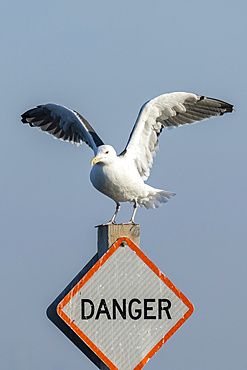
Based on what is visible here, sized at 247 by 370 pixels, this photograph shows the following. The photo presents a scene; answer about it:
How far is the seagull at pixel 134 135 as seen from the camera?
7.94 meters

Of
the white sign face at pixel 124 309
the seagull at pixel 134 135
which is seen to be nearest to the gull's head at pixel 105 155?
the seagull at pixel 134 135

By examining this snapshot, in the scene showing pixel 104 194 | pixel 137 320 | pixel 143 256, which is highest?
pixel 104 194

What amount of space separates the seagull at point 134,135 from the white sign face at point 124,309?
311 centimetres

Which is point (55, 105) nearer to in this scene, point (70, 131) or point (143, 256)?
point (70, 131)

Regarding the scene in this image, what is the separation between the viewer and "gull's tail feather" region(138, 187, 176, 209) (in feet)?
29.0

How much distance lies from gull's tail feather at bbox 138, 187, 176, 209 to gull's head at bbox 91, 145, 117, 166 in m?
1.02

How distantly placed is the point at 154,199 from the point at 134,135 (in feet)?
2.75

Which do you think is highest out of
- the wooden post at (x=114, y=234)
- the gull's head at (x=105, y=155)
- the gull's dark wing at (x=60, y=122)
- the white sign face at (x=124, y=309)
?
the gull's dark wing at (x=60, y=122)

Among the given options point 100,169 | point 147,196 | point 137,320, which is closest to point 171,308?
point 137,320

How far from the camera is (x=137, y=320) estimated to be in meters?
4.55

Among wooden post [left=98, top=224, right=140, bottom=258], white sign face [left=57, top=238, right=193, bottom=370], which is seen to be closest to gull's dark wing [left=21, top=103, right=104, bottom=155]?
wooden post [left=98, top=224, right=140, bottom=258]

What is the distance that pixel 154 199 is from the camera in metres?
8.95

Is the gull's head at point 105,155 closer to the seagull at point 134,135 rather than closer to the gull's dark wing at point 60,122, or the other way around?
the seagull at point 134,135

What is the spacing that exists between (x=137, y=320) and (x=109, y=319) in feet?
0.60
